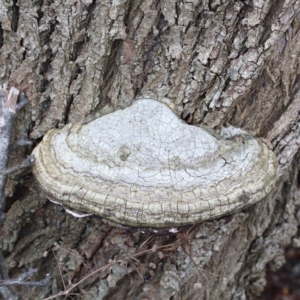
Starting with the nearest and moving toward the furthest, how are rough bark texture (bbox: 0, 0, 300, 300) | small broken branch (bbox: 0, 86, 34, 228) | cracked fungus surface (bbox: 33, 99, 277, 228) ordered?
cracked fungus surface (bbox: 33, 99, 277, 228)
rough bark texture (bbox: 0, 0, 300, 300)
small broken branch (bbox: 0, 86, 34, 228)

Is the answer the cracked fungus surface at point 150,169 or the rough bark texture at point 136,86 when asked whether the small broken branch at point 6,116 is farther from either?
the cracked fungus surface at point 150,169

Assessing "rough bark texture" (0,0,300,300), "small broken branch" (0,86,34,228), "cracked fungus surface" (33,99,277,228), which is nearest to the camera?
"cracked fungus surface" (33,99,277,228)

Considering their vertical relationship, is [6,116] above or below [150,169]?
below

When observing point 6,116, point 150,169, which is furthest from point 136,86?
point 6,116

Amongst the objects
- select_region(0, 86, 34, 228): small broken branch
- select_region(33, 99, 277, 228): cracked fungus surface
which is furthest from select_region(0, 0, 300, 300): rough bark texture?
select_region(33, 99, 277, 228): cracked fungus surface

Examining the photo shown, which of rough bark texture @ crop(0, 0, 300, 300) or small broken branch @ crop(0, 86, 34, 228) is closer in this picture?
rough bark texture @ crop(0, 0, 300, 300)

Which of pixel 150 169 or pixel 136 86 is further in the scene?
pixel 136 86

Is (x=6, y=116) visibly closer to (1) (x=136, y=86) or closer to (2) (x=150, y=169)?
(1) (x=136, y=86)

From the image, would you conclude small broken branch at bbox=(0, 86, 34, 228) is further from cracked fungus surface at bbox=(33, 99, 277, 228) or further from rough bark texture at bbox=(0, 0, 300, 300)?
cracked fungus surface at bbox=(33, 99, 277, 228)
